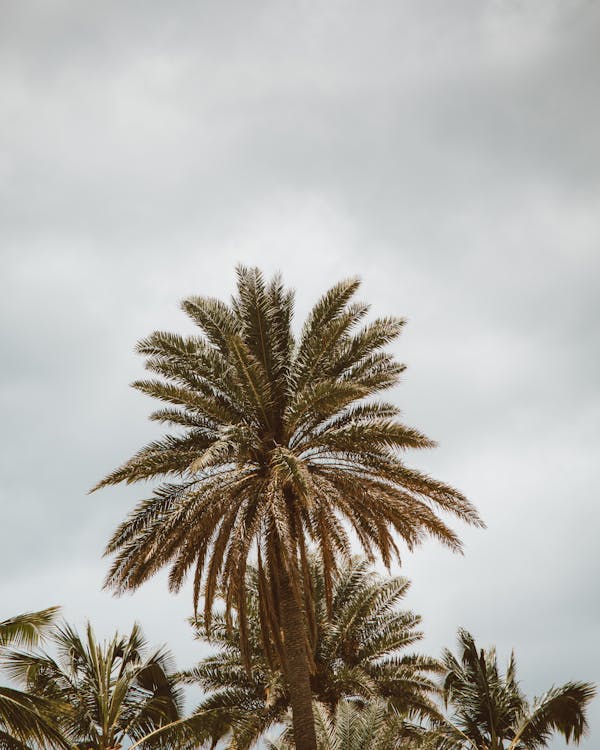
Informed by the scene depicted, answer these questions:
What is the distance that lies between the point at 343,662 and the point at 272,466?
11.7m

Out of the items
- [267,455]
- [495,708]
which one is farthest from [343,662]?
[267,455]

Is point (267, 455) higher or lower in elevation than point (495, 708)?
higher

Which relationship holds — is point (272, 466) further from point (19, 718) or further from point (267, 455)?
point (19, 718)

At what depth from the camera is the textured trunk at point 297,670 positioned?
1481 cm

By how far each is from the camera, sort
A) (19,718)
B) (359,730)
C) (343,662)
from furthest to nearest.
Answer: (343,662)
(359,730)
(19,718)

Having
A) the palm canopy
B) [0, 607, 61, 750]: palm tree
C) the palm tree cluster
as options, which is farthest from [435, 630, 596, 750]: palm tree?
[0, 607, 61, 750]: palm tree

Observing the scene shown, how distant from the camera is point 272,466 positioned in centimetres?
1584

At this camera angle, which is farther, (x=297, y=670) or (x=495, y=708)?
(x=495, y=708)

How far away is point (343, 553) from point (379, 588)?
926 centimetres

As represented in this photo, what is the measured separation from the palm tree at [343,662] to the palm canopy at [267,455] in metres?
7.48

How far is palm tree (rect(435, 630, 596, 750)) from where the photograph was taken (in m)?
18.9

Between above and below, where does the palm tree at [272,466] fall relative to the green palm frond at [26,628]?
above

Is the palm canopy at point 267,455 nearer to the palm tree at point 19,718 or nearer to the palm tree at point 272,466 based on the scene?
the palm tree at point 272,466

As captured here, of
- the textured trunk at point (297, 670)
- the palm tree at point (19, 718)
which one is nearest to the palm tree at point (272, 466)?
the textured trunk at point (297, 670)
